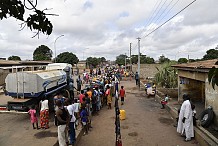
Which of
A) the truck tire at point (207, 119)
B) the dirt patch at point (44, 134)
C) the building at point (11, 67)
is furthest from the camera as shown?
the building at point (11, 67)

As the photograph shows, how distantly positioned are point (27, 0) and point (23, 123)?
8.35m

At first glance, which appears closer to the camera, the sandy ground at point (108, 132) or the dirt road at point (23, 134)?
the dirt road at point (23, 134)

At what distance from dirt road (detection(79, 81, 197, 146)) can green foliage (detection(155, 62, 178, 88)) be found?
9.16m

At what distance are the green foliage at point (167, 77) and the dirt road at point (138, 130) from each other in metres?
9.16

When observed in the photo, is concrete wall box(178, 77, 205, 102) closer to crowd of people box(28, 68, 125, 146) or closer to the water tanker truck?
crowd of people box(28, 68, 125, 146)

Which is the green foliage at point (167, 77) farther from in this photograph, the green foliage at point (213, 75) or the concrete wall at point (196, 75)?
the green foliage at point (213, 75)

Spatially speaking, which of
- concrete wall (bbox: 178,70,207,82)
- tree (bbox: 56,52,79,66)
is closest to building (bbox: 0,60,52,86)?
concrete wall (bbox: 178,70,207,82)

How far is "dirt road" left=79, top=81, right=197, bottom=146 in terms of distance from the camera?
8172mm

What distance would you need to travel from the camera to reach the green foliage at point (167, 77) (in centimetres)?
2199

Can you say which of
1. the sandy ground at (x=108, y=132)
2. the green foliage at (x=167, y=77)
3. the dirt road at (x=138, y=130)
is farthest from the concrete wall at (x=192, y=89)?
the green foliage at (x=167, y=77)

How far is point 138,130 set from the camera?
380 inches

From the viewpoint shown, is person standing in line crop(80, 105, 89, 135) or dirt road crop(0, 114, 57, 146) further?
person standing in line crop(80, 105, 89, 135)

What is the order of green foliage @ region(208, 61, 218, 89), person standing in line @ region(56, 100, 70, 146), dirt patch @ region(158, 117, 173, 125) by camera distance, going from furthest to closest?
dirt patch @ region(158, 117, 173, 125) < person standing in line @ region(56, 100, 70, 146) < green foliage @ region(208, 61, 218, 89)

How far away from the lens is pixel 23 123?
10.4 m
